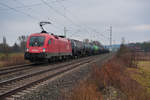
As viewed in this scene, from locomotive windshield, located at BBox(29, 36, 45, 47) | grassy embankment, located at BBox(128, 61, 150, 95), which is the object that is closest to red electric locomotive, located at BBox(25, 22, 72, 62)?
locomotive windshield, located at BBox(29, 36, 45, 47)

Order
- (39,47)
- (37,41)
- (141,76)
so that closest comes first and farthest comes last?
(39,47) < (37,41) < (141,76)

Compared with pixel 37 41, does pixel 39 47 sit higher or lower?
lower

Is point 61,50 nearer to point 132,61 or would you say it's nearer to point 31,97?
point 31,97

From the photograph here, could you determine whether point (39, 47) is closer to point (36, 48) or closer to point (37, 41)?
point (36, 48)

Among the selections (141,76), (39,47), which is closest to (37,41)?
(39,47)

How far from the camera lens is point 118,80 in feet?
30.9

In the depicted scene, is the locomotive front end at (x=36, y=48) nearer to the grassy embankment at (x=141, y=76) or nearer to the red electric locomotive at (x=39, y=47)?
the red electric locomotive at (x=39, y=47)

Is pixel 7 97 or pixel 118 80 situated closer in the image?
pixel 7 97

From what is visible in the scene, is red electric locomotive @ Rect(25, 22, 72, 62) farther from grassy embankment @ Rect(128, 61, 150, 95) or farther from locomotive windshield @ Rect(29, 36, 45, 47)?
grassy embankment @ Rect(128, 61, 150, 95)

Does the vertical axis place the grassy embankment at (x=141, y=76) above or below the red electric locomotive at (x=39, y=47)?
below

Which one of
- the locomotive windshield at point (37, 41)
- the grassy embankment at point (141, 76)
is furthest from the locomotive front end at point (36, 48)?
the grassy embankment at point (141, 76)

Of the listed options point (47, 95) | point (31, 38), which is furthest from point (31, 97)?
point (31, 38)

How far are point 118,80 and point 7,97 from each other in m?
6.59

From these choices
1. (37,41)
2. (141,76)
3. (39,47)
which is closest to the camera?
(39,47)
